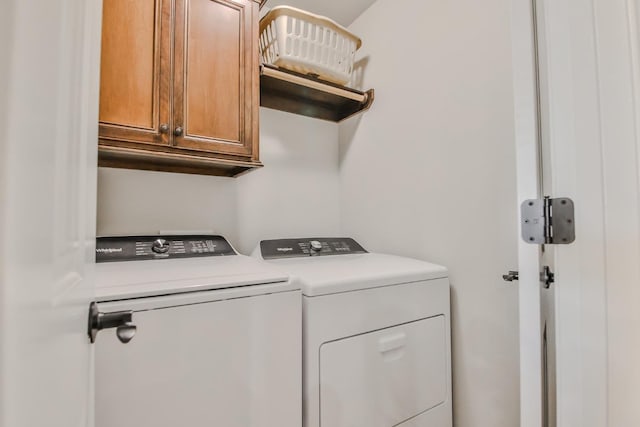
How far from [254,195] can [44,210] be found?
1.59 metres

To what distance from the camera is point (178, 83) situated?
130cm

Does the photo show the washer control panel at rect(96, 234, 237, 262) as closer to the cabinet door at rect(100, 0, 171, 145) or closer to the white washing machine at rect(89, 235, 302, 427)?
the white washing machine at rect(89, 235, 302, 427)

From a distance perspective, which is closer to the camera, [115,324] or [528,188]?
[115,324]

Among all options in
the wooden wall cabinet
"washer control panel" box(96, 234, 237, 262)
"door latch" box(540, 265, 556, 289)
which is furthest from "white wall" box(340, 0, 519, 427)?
"washer control panel" box(96, 234, 237, 262)

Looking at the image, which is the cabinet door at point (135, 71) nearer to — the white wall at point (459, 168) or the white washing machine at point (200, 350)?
the white washing machine at point (200, 350)

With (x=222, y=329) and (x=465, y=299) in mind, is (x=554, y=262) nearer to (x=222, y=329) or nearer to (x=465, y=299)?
(x=465, y=299)

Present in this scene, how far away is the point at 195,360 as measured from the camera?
839 millimetres

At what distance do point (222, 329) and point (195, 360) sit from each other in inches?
4.1

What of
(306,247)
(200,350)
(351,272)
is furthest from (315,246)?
(200,350)

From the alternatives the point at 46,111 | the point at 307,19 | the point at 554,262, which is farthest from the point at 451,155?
the point at 46,111

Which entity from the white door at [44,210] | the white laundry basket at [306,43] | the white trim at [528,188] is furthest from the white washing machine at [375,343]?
the white laundry basket at [306,43]

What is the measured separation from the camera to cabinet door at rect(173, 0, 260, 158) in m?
1.31

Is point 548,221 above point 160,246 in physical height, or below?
above

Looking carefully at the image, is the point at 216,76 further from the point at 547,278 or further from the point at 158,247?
the point at 547,278
